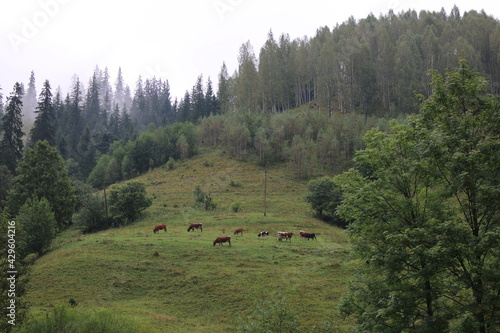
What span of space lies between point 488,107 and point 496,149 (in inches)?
78.0

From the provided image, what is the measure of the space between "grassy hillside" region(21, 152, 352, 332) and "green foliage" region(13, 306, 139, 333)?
6.73 feet

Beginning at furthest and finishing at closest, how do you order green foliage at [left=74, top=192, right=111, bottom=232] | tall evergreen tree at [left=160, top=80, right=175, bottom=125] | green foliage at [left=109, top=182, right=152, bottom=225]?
tall evergreen tree at [left=160, top=80, right=175, bottom=125] < green foliage at [left=109, top=182, right=152, bottom=225] < green foliage at [left=74, top=192, right=111, bottom=232]

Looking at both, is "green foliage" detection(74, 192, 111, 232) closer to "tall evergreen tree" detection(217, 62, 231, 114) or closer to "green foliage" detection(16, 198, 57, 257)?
"green foliage" detection(16, 198, 57, 257)

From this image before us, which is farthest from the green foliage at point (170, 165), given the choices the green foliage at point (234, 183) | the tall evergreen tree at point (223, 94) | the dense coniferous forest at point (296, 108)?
the tall evergreen tree at point (223, 94)

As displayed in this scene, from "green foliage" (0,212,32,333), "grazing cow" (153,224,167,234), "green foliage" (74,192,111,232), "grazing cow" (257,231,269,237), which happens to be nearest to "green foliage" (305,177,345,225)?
"grazing cow" (257,231,269,237)

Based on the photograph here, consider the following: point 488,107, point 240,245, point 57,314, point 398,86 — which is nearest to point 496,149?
point 488,107

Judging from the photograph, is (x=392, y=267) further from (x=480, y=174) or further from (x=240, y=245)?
(x=240, y=245)

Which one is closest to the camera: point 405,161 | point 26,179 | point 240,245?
point 405,161

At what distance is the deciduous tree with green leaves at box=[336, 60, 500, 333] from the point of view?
11.7 metres

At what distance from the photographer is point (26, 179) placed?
5397cm

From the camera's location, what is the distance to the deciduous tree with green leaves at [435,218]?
11.7 m

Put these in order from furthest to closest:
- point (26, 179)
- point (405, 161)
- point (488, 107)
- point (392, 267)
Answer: point (26, 179), point (405, 161), point (392, 267), point (488, 107)

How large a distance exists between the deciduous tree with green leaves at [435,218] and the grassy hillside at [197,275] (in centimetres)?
479

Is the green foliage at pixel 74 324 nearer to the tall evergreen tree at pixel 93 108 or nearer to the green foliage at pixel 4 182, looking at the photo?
the green foliage at pixel 4 182
